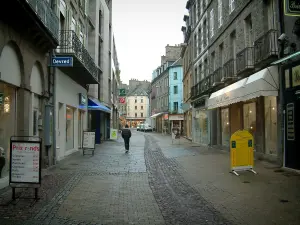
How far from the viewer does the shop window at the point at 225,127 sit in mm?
19997

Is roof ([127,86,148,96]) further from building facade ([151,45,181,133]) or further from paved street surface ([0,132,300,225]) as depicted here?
paved street surface ([0,132,300,225])

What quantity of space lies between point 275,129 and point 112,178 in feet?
22.9

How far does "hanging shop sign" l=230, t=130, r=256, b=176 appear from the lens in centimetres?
1036

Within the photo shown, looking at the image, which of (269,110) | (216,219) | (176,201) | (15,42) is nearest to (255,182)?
(176,201)

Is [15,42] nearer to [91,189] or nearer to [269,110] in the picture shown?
[91,189]

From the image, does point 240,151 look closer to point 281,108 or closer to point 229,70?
point 281,108

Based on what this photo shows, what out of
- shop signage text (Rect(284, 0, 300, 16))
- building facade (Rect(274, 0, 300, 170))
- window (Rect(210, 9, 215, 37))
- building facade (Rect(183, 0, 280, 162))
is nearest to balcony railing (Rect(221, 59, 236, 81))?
building facade (Rect(183, 0, 280, 162))

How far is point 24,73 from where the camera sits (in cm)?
998

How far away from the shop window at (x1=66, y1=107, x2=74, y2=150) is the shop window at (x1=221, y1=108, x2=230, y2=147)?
9.26 meters

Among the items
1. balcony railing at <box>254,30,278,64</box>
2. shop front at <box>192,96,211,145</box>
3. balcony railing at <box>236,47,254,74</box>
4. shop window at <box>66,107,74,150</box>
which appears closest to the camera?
balcony railing at <box>254,30,278,64</box>

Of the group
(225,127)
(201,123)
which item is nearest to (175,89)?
(201,123)

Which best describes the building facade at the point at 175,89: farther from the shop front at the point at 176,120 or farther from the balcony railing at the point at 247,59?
the balcony railing at the point at 247,59

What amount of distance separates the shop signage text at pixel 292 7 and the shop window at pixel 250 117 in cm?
819

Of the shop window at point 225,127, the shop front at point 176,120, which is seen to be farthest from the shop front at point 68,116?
the shop front at point 176,120
